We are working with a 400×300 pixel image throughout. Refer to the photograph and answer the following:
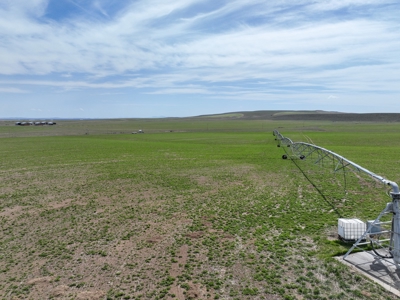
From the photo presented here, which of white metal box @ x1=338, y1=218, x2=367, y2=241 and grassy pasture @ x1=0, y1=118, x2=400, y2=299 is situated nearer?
grassy pasture @ x1=0, y1=118, x2=400, y2=299

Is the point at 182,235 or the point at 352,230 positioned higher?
the point at 352,230

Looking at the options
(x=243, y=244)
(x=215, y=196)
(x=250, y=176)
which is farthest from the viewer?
(x=250, y=176)

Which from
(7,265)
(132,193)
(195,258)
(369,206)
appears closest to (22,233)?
(7,265)

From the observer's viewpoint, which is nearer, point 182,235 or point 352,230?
point 352,230

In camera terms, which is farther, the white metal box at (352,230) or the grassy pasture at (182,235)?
the white metal box at (352,230)

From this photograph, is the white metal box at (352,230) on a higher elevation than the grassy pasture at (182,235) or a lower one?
higher

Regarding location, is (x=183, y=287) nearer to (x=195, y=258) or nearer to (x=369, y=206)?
(x=195, y=258)

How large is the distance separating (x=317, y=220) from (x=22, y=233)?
14.5 metres

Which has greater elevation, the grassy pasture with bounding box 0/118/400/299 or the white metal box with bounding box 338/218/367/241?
the white metal box with bounding box 338/218/367/241

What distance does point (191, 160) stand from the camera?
32.6 m

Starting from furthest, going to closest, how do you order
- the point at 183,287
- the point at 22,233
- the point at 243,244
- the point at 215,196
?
the point at 215,196 < the point at 22,233 < the point at 243,244 < the point at 183,287

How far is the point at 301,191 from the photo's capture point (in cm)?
1827

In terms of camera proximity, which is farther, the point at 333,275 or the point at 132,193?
the point at 132,193

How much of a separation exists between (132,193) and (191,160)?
14386 mm
